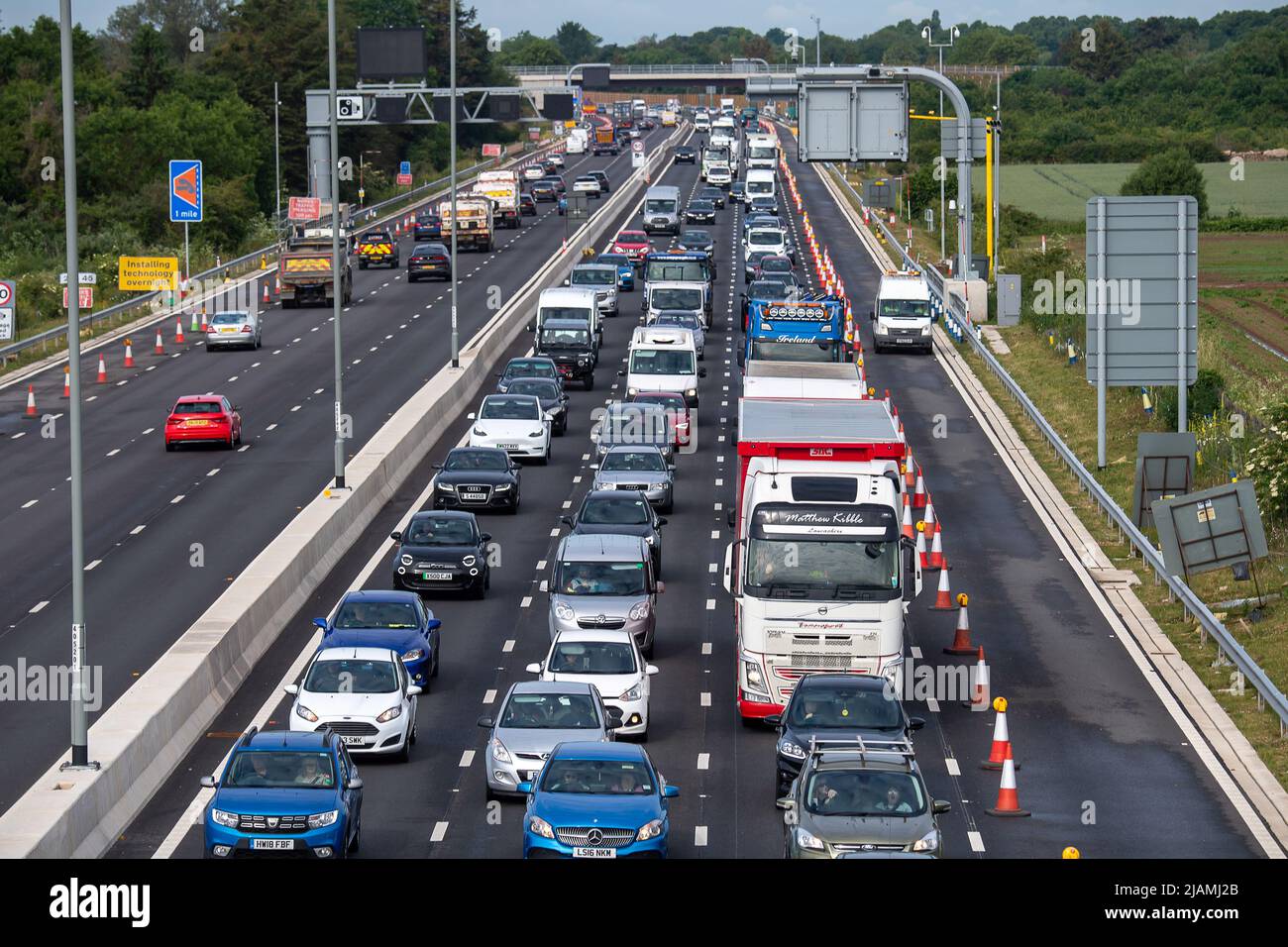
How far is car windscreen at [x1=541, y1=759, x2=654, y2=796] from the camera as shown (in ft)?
67.2

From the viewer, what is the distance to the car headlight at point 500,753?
75.9 feet

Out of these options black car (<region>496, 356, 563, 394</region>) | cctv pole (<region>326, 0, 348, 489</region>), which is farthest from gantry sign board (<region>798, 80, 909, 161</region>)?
cctv pole (<region>326, 0, 348, 489</region>)

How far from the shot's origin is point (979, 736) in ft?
87.6

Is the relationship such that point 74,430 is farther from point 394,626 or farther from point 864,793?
point 864,793

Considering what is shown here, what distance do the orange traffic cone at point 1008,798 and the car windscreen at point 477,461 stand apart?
2045 cm

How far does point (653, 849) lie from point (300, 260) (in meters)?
57.5

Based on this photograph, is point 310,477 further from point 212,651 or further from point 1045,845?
point 1045,845

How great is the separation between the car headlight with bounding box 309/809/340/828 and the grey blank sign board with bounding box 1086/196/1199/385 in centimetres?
2703

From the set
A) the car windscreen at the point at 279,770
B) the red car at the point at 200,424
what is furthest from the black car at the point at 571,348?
the car windscreen at the point at 279,770

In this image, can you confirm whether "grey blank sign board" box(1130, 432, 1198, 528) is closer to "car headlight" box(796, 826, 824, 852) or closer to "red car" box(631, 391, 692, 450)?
"red car" box(631, 391, 692, 450)

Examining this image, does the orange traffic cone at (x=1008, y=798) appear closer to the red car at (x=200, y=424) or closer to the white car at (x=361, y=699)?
the white car at (x=361, y=699)

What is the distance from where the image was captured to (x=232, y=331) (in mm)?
64062

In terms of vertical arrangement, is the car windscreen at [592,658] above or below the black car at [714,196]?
below

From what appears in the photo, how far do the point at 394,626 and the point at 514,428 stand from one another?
1830 centimetres
